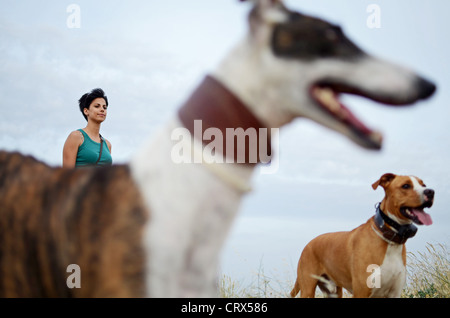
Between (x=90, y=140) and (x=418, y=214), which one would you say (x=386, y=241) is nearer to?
(x=418, y=214)

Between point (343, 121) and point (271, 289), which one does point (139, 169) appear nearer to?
point (343, 121)

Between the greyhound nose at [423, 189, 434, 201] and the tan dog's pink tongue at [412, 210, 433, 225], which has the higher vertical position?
the greyhound nose at [423, 189, 434, 201]

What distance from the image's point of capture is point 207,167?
5.67 ft

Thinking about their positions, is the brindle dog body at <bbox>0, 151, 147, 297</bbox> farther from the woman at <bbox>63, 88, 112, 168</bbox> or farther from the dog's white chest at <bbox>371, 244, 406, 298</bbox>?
the dog's white chest at <bbox>371, 244, 406, 298</bbox>

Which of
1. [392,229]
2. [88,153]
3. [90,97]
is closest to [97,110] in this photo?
[90,97]

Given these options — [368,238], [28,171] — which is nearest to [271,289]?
[368,238]

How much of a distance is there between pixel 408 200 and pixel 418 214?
6.9 inches

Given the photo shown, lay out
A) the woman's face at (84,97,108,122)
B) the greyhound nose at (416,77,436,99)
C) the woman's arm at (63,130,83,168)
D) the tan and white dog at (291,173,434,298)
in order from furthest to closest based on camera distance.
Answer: the woman's face at (84,97,108,122)
the tan and white dog at (291,173,434,298)
the woman's arm at (63,130,83,168)
the greyhound nose at (416,77,436,99)

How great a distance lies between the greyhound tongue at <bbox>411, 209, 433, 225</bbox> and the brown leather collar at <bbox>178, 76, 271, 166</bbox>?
3474 mm

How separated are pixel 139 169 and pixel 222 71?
524mm

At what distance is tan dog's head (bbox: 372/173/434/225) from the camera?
184 inches

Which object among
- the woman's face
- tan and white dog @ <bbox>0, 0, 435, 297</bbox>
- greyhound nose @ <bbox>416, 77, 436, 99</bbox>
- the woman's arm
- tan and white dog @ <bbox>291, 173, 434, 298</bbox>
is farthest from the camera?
the woman's face

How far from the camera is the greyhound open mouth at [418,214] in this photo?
183 inches

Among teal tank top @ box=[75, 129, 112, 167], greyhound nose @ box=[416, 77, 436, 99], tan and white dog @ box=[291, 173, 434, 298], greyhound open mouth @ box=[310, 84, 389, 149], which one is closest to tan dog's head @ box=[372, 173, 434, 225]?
tan and white dog @ box=[291, 173, 434, 298]
